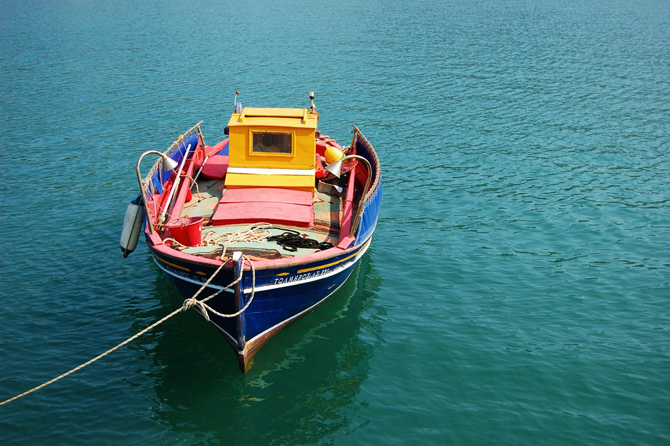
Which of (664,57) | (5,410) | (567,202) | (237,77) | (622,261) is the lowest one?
(5,410)

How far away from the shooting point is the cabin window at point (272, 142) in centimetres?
1719

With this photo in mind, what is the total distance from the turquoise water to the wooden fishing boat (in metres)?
1.55

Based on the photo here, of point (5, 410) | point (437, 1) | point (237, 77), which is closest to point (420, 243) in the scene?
point (5, 410)

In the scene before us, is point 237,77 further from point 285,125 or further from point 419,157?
point 285,125

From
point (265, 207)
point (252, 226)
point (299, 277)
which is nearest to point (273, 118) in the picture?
point (265, 207)

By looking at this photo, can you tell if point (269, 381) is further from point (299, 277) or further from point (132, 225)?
point (132, 225)

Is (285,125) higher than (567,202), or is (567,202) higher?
(285,125)

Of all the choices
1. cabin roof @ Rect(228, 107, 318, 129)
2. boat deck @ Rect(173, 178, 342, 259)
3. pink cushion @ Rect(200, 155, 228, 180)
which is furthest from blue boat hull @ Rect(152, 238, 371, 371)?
pink cushion @ Rect(200, 155, 228, 180)

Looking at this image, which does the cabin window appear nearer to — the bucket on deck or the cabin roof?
the cabin roof

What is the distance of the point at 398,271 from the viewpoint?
17.9m

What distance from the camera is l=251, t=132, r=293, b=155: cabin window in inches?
677

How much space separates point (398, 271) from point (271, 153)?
4958 mm

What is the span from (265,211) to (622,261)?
35.1 ft

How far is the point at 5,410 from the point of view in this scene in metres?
12.1
